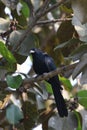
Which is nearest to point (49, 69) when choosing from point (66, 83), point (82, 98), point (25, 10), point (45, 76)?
point (25, 10)

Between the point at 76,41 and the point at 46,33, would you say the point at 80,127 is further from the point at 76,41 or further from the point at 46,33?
the point at 46,33

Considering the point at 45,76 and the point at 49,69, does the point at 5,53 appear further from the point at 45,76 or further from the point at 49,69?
the point at 49,69

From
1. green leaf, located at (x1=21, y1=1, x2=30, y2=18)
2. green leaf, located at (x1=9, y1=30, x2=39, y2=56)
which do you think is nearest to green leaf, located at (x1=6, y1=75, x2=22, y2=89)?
green leaf, located at (x1=9, y1=30, x2=39, y2=56)

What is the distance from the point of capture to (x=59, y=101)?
2.68 meters

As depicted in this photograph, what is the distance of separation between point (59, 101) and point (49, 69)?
1.99 ft

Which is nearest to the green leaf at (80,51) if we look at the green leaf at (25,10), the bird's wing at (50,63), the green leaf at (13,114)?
the green leaf at (13,114)

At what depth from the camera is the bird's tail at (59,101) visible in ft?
8.23

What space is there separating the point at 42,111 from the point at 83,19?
1353 millimetres

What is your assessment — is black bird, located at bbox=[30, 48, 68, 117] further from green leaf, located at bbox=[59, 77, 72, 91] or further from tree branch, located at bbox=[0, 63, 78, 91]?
tree branch, located at bbox=[0, 63, 78, 91]

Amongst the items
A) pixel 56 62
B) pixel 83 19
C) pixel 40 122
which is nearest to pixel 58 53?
pixel 56 62

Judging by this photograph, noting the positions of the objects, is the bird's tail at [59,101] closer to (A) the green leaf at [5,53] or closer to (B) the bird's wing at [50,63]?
(B) the bird's wing at [50,63]

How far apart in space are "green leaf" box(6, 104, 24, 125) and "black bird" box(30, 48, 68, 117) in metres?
0.31

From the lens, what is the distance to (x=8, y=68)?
2.53m

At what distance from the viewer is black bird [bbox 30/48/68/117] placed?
103 inches
